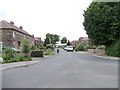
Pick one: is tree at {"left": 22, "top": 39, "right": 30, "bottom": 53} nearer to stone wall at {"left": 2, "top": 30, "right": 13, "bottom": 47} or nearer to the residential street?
the residential street

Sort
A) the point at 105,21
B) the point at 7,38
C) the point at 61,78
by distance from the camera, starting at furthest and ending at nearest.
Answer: the point at 7,38 → the point at 105,21 → the point at 61,78

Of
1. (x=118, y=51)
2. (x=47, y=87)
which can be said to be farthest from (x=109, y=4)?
(x=47, y=87)

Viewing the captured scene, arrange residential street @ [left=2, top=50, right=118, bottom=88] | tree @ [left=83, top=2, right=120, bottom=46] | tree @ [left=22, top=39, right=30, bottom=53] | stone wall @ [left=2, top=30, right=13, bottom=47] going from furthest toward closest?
1. stone wall @ [left=2, top=30, right=13, bottom=47]
2. tree @ [left=83, top=2, right=120, bottom=46]
3. tree @ [left=22, top=39, right=30, bottom=53]
4. residential street @ [left=2, top=50, right=118, bottom=88]

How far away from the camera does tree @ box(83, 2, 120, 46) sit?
19.8 meters

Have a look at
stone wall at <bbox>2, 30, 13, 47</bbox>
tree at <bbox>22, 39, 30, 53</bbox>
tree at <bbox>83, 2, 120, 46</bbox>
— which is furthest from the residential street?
stone wall at <bbox>2, 30, 13, 47</bbox>

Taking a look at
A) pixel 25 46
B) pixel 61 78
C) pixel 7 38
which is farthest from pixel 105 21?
pixel 7 38

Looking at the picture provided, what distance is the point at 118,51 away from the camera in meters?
20.4

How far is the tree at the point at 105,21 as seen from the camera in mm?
19828

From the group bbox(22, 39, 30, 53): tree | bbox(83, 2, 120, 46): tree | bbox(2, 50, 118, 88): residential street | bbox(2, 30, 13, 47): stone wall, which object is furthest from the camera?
bbox(2, 30, 13, 47): stone wall

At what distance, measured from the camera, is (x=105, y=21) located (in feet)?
66.5

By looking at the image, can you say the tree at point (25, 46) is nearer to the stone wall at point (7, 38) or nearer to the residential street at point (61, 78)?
the residential street at point (61, 78)

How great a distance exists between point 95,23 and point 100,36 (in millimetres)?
2422

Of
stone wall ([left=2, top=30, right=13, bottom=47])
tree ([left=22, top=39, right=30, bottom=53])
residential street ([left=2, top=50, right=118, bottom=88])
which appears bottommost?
residential street ([left=2, top=50, right=118, bottom=88])

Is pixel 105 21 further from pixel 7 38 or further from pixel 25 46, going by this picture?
pixel 7 38
